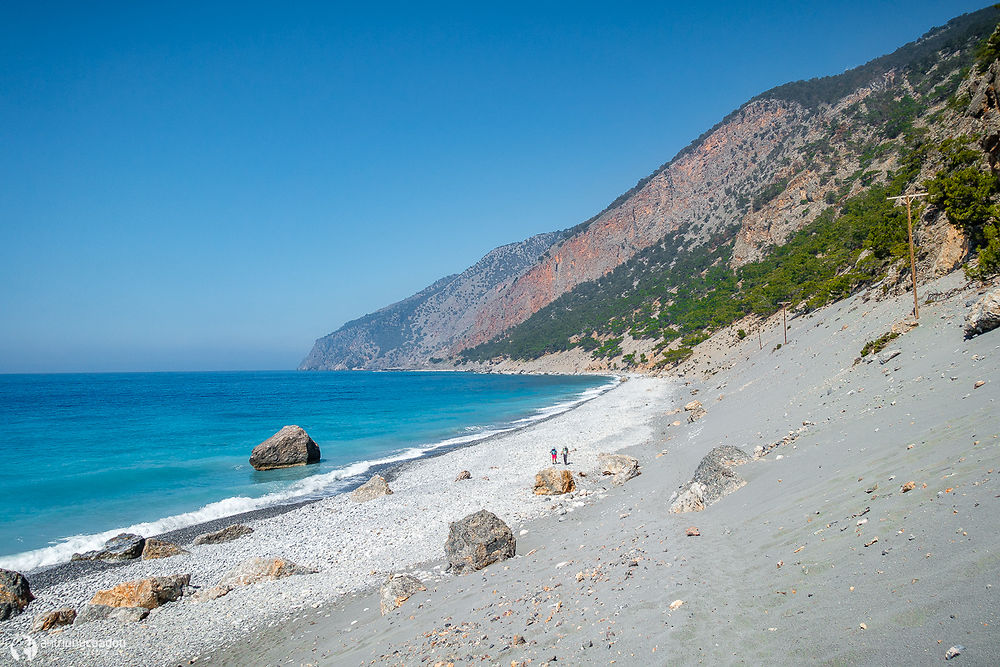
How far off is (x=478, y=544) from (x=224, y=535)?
10.1 meters

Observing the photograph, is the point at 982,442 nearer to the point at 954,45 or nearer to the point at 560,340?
the point at 954,45

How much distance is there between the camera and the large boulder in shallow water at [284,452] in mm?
27938

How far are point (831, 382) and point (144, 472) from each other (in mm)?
33484

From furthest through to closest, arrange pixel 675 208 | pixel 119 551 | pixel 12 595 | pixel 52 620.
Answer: pixel 675 208 → pixel 119 551 → pixel 12 595 → pixel 52 620

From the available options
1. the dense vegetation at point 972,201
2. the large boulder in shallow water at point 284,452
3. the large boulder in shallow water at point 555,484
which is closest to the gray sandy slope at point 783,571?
the large boulder in shallow water at point 555,484

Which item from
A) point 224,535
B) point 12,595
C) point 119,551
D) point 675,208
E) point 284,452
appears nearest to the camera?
point 12,595

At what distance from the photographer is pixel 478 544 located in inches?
424

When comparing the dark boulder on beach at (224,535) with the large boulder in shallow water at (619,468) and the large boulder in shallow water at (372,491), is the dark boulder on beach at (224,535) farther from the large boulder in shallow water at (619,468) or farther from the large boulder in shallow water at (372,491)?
the large boulder in shallow water at (619,468)

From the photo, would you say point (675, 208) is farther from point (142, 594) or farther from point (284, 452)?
point (142, 594)

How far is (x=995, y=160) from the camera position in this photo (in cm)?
2273

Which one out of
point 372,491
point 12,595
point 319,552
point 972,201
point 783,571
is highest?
point 972,201

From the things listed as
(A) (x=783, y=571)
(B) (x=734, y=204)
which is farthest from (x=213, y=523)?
(B) (x=734, y=204)

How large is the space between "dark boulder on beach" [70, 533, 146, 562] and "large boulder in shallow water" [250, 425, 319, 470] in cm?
1247

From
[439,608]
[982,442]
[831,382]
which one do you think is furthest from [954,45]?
[439,608]
